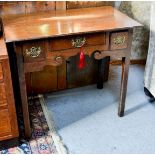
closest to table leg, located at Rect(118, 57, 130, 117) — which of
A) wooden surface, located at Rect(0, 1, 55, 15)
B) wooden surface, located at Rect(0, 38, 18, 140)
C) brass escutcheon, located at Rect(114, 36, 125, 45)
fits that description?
brass escutcheon, located at Rect(114, 36, 125, 45)

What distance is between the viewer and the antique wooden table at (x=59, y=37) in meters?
1.43

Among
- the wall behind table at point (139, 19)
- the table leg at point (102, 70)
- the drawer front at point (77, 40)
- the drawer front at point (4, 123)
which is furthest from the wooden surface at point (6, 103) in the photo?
the wall behind table at point (139, 19)

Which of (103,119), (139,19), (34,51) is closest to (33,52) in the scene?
(34,51)

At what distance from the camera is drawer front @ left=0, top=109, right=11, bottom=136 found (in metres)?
1.51

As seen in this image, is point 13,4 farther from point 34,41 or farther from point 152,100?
point 152,100

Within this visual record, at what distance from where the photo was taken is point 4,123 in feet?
5.04

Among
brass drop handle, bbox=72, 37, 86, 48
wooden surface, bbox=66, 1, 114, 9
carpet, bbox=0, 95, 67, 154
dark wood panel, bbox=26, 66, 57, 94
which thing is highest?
wooden surface, bbox=66, 1, 114, 9

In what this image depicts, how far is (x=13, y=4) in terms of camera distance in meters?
1.72

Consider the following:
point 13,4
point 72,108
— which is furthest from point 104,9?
point 72,108

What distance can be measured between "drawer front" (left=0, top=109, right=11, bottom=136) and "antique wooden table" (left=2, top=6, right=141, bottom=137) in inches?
4.5

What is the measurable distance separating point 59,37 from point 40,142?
67 cm

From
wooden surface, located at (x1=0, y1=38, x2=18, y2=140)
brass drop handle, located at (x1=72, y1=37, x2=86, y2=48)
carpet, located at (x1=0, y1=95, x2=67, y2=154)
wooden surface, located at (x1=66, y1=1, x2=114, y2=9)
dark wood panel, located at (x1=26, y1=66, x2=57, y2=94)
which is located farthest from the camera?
dark wood panel, located at (x1=26, y1=66, x2=57, y2=94)

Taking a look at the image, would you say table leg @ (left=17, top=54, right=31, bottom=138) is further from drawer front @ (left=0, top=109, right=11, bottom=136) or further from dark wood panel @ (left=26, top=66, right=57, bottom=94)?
dark wood panel @ (left=26, top=66, right=57, bottom=94)

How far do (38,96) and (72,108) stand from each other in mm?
296
